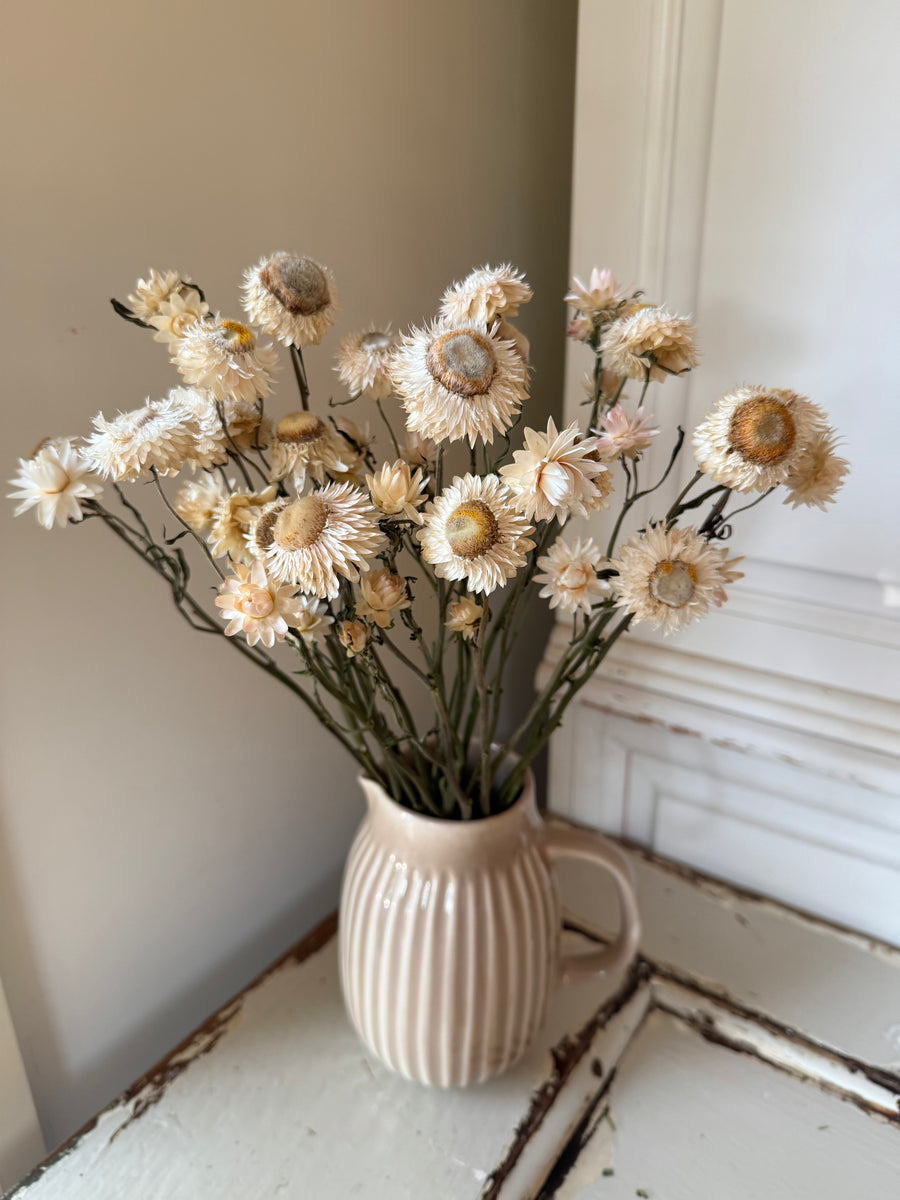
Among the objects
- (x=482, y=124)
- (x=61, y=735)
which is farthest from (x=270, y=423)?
(x=482, y=124)

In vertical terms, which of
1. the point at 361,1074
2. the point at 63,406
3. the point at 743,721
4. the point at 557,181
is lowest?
the point at 361,1074

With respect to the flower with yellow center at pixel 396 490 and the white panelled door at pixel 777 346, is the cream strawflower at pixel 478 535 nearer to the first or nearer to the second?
the flower with yellow center at pixel 396 490

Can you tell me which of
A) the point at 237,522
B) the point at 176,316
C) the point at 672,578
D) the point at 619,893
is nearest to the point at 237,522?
the point at 237,522

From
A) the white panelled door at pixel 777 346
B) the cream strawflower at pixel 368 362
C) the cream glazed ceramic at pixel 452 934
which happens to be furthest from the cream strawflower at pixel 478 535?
the white panelled door at pixel 777 346

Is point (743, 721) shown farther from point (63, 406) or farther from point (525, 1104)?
point (63, 406)

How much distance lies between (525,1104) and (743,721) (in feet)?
1.13

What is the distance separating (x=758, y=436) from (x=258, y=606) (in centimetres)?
25

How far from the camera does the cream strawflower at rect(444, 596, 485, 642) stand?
0.43m

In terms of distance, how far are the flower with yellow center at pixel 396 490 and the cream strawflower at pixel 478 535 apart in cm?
2

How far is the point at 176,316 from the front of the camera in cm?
42

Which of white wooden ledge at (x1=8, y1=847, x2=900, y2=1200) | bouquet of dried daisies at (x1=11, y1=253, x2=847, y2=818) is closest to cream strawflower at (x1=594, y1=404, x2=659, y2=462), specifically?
bouquet of dried daisies at (x1=11, y1=253, x2=847, y2=818)

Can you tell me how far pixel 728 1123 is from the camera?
1.89 feet

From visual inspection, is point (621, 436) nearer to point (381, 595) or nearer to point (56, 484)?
point (381, 595)

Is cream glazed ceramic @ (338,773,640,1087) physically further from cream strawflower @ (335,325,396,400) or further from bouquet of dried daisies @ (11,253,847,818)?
cream strawflower @ (335,325,396,400)
